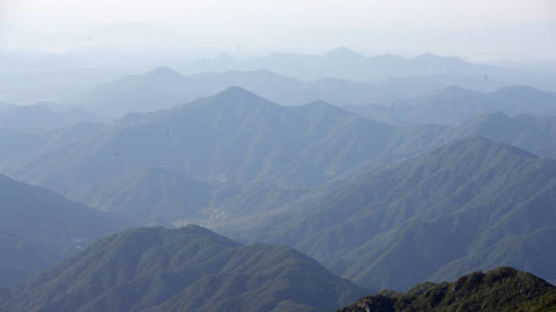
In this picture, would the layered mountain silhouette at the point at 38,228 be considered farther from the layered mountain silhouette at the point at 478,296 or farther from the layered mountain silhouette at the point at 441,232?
the layered mountain silhouette at the point at 478,296

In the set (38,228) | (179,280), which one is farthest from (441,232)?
(38,228)

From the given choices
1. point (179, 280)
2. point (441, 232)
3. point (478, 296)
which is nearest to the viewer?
point (478, 296)

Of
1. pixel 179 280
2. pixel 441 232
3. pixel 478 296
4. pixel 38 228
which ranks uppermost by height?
pixel 478 296

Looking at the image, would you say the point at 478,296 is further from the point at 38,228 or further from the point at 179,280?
the point at 38,228

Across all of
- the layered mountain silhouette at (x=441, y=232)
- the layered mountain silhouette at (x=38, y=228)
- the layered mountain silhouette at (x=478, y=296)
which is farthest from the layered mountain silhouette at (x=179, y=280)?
the layered mountain silhouette at (x=441, y=232)

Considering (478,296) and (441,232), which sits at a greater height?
(478,296)

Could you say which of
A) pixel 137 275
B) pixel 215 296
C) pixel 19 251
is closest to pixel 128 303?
pixel 137 275

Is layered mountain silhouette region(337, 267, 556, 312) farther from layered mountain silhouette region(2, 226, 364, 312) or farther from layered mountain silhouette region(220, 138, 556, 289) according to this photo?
layered mountain silhouette region(220, 138, 556, 289)
